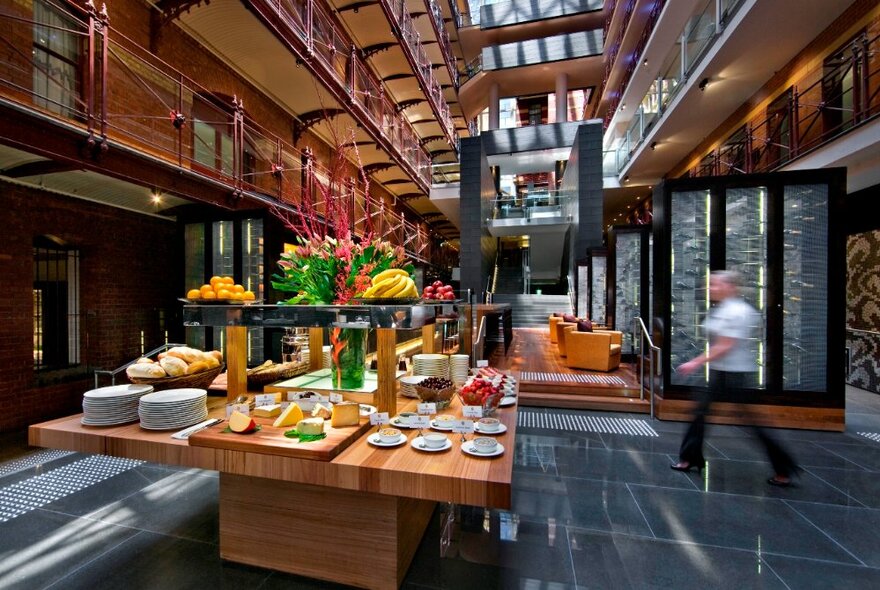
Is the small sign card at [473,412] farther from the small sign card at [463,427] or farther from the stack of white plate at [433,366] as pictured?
the stack of white plate at [433,366]

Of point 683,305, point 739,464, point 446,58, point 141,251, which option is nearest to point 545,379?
point 683,305

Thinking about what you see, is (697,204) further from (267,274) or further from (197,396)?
(267,274)

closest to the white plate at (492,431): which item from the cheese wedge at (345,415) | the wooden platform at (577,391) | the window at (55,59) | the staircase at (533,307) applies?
the cheese wedge at (345,415)

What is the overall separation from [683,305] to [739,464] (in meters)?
1.83

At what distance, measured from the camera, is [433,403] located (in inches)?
72.4

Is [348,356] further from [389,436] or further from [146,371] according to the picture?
[146,371]

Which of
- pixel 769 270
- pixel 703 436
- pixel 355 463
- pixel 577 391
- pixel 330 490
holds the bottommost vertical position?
pixel 577 391

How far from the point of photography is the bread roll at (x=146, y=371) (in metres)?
1.86

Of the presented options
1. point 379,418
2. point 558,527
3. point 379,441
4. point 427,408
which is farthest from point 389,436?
point 558,527

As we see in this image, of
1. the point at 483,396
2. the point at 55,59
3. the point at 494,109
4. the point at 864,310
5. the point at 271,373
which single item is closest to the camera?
the point at 483,396

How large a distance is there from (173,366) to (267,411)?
66 cm

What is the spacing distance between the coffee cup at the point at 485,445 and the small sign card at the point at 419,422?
0.27 meters

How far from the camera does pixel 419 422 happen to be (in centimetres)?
168

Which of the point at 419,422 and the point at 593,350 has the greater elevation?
the point at 419,422
